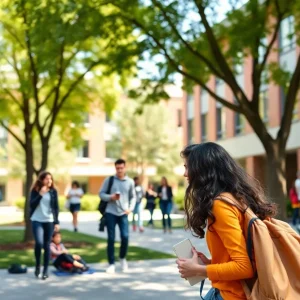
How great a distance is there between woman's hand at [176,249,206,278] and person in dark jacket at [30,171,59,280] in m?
6.77

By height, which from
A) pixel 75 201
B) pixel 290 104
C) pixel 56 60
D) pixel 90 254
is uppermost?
pixel 56 60

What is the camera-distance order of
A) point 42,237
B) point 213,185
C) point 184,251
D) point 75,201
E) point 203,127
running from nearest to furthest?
point 213,185, point 184,251, point 42,237, point 75,201, point 203,127

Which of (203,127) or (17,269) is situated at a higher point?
(203,127)

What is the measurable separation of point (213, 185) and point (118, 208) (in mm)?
7365

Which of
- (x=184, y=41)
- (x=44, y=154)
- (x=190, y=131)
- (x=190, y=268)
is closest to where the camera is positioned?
(x=190, y=268)

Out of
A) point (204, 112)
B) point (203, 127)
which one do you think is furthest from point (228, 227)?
point (203, 127)

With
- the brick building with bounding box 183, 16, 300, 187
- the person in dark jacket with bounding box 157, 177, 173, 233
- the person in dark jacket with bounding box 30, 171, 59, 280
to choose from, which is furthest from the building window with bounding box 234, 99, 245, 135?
the person in dark jacket with bounding box 30, 171, 59, 280

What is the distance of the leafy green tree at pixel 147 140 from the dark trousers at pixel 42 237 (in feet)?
171

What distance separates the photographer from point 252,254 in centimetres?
301

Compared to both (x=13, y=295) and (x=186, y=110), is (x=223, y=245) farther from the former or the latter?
(x=186, y=110)

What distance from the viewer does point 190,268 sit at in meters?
3.24

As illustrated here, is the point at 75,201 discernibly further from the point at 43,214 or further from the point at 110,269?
the point at 43,214

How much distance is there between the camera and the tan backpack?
2.92 meters

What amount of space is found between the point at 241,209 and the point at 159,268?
7.97 m
